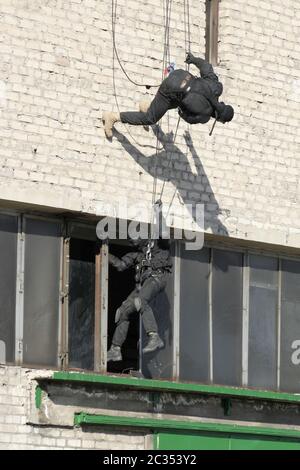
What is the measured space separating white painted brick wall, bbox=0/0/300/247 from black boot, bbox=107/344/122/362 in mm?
1521

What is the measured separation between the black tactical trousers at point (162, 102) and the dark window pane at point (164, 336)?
6.08 feet

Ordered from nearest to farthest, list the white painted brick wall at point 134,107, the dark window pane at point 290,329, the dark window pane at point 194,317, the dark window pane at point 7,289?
the dark window pane at point 7,289 → the white painted brick wall at point 134,107 → the dark window pane at point 194,317 → the dark window pane at point 290,329

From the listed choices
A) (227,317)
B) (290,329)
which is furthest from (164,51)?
(290,329)

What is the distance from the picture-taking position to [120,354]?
869 inches

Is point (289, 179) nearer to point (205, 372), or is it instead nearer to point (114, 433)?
point (205, 372)

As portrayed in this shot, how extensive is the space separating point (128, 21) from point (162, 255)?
8.58 ft

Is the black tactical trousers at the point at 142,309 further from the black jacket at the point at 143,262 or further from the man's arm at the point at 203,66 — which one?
the man's arm at the point at 203,66

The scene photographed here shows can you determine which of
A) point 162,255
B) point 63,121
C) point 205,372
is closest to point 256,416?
point 205,372

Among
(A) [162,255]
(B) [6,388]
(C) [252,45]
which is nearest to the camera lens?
(B) [6,388]

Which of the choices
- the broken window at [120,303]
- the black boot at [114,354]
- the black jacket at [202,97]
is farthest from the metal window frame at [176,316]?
the black jacket at [202,97]

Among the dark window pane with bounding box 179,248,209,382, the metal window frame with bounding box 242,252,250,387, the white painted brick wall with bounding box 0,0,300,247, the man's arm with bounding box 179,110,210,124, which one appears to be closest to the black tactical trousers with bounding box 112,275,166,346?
the dark window pane with bounding box 179,248,209,382

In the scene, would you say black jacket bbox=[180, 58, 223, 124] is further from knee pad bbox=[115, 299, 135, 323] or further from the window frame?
knee pad bbox=[115, 299, 135, 323]

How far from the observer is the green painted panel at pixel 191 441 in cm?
2200
